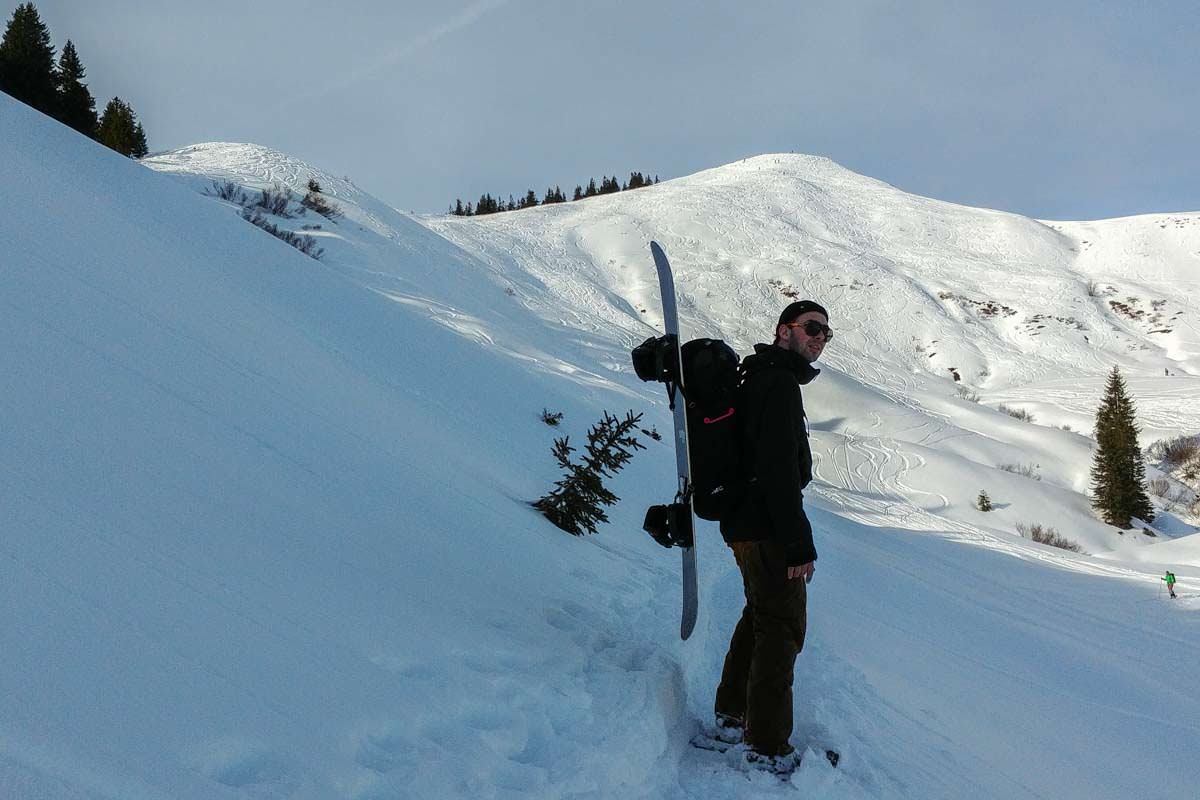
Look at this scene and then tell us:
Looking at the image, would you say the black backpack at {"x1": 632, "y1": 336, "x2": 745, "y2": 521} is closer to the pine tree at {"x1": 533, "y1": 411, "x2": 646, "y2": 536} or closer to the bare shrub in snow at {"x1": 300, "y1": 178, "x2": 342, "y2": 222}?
the pine tree at {"x1": 533, "y1": 411, "x2": 646, "y2": 536}

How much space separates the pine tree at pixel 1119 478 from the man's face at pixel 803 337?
2744 centimetres

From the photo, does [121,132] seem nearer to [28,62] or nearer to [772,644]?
[28,62]

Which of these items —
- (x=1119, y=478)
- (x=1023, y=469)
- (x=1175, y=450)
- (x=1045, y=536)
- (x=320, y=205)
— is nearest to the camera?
(x=1045, y=536)

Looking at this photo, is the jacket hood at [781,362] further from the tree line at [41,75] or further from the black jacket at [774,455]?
the tree line at [41,75]

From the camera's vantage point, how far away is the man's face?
124 inches

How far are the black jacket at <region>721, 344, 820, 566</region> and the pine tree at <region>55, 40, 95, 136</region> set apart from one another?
3077cm

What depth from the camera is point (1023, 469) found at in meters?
28.2

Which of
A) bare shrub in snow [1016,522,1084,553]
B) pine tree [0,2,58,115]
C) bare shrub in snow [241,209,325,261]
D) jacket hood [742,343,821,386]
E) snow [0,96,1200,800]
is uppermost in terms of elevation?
pine tree [0,2,58,115]

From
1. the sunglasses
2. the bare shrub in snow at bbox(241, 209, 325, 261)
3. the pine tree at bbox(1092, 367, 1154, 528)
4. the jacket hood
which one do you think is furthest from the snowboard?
the pine tree at bbox(1092, 367, 1154, 528)

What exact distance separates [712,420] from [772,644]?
101cm

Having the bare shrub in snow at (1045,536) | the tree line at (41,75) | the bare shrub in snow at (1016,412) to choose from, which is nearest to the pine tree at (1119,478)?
the bare shrub in snow at (1045,536)

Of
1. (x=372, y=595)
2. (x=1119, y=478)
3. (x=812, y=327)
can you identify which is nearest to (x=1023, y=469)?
(x=1119, y=478)

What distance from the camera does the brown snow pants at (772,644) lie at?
9.94 ft

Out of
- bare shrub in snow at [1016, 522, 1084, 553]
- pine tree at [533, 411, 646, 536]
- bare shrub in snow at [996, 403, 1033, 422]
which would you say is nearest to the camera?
pine tree at [533, 411, 646, 536]
